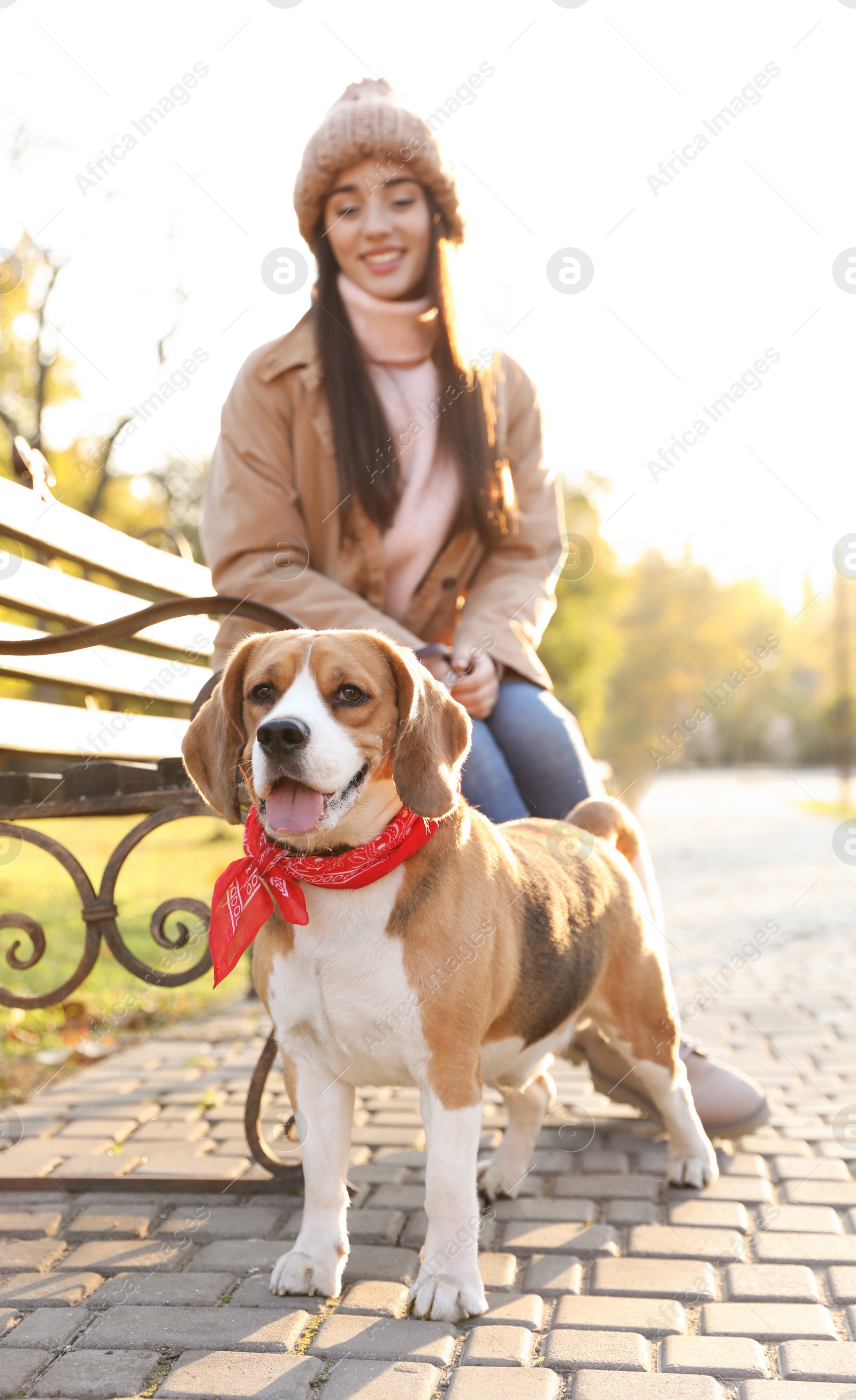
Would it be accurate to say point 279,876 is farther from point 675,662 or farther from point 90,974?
point 675,662

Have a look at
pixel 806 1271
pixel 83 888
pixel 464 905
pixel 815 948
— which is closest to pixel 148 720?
pixel 83 888

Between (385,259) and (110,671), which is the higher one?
(385,259)

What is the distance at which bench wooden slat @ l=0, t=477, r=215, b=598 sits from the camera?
385cm

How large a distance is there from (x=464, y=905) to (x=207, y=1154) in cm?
164

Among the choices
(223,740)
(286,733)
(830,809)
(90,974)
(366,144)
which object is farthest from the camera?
(830,809)

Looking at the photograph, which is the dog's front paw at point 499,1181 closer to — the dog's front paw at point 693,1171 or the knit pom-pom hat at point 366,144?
A: the dog's front paw at point 693,1171

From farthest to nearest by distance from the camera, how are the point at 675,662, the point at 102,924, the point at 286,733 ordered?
the point at 675,662 < the point at 102,924 < the point at 286,733

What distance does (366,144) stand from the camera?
4.07 meters

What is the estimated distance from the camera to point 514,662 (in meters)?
4.23

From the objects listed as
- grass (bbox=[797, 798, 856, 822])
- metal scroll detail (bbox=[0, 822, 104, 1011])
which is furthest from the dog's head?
grass (bbox=[797, 798, 856, 822])

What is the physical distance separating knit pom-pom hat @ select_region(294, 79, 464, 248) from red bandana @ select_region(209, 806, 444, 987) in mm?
2334

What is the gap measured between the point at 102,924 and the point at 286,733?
1.31 meters

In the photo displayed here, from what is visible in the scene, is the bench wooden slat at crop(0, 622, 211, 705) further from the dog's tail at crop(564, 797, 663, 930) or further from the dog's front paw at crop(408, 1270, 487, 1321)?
the dog's front paw at crop(408, 1270, 487, 1321)

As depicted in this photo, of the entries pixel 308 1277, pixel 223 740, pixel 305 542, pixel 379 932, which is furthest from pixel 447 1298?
pixel 305 542
